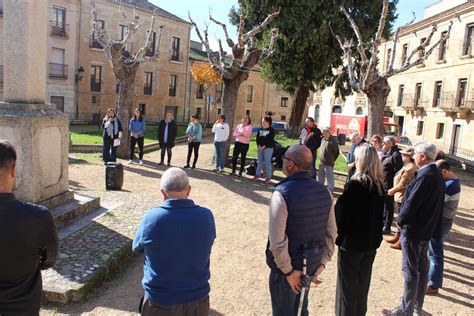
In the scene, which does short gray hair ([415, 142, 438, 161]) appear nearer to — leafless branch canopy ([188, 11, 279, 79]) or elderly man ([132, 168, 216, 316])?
elderly man ([132, 168, 216, 316])

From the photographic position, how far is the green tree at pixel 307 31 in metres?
21.1

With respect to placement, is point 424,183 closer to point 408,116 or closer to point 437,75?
point 437,75

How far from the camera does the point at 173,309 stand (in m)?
2.60

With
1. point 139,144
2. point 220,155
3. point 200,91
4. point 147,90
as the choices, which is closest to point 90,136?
point 139,144

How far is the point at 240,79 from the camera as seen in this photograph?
1327 cm

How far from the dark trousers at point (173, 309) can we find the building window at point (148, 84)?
36.3 metres

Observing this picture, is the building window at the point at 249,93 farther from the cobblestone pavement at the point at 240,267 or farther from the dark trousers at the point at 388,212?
the dark trousers at the point at 388,212

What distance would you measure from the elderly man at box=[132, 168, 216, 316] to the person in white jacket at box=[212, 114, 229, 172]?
935 cm

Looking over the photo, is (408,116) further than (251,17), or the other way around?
(408,116)

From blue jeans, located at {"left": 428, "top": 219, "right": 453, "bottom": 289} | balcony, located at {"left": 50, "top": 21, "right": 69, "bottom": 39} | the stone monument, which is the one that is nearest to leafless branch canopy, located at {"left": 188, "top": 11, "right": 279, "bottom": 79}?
the stone monument

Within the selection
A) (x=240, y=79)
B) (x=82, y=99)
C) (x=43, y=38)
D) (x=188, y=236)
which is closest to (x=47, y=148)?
(x=43, y=38)

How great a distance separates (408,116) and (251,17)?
20.7m

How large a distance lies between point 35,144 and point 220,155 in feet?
23.7

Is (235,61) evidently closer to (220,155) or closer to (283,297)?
(220,155)
